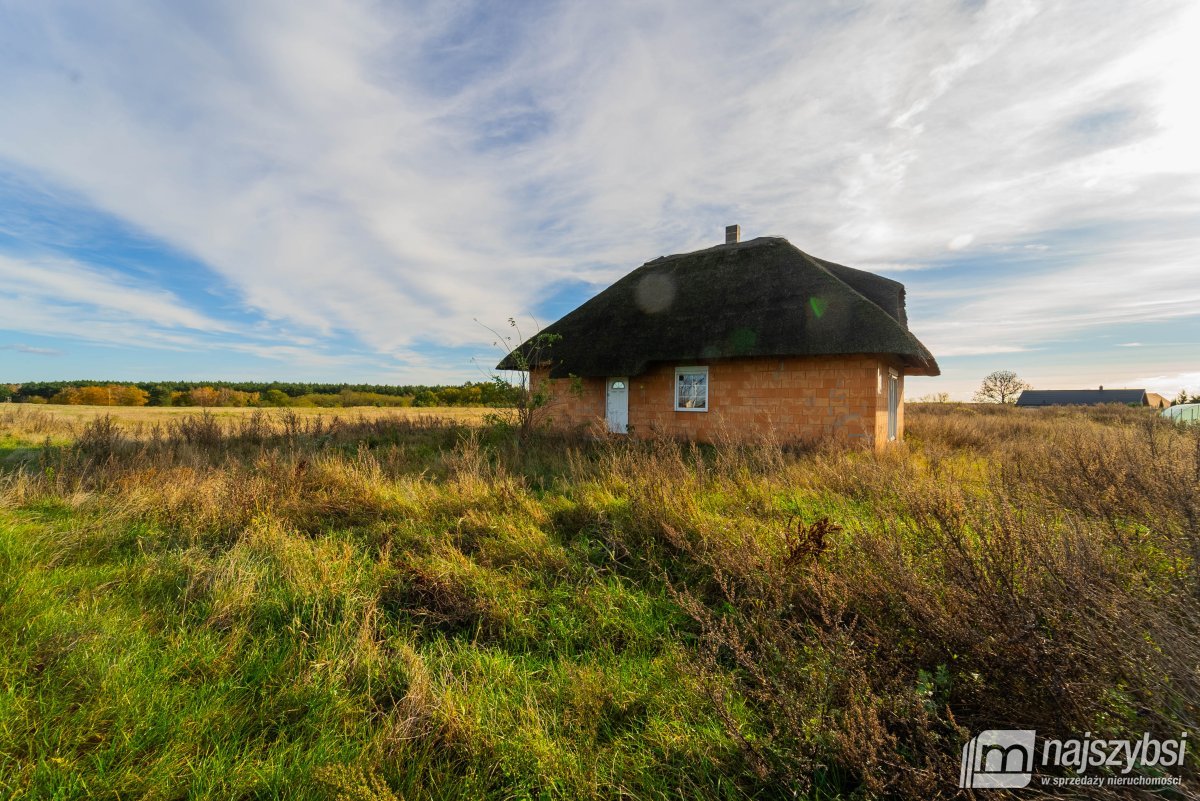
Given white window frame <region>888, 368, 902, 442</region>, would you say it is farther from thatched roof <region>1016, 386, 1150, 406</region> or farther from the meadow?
thatched roof <region>1016, 386, 1150, 406</region>

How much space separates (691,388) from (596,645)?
939 cm

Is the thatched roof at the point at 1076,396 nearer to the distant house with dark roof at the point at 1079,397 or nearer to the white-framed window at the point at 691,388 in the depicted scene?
the distant house with dark roof at the point at 1079,397

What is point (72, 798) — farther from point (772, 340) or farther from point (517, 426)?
point (772, 340)

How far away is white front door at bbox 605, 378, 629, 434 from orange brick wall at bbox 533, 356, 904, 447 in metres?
0.15

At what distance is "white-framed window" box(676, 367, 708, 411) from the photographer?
11.7m

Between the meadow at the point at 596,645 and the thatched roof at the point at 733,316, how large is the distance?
561 cm

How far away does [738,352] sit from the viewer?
417 inches

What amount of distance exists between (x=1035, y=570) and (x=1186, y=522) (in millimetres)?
1014

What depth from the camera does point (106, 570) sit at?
3607mm

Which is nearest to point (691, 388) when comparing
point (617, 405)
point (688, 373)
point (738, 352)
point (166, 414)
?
point (688, 373)

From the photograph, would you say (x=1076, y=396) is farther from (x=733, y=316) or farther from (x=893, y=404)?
(x=733, y=316)

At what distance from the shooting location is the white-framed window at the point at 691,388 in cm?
1166

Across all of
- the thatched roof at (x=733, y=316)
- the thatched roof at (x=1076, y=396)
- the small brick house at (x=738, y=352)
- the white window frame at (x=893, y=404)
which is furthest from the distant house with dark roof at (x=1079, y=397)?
the small brick house at (x=738, y=352)

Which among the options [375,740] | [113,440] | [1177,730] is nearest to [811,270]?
[1177,730]
